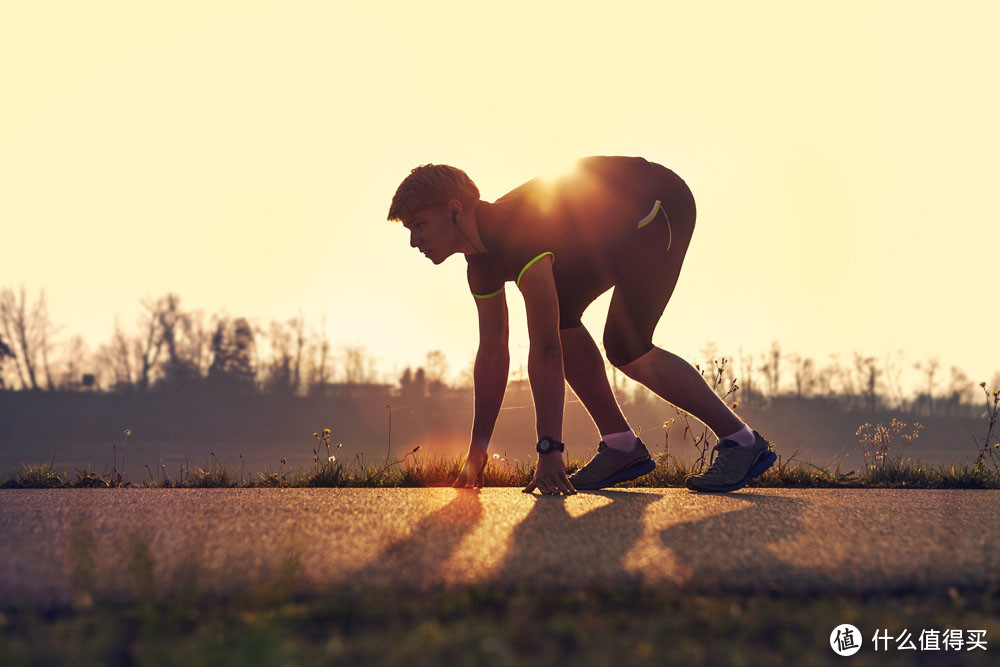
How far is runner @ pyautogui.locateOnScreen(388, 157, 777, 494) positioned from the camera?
3.53m

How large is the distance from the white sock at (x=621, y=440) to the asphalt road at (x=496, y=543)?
581mm

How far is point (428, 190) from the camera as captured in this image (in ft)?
11.5

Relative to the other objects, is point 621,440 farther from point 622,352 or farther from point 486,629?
point 486,629

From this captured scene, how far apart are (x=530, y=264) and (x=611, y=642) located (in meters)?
2.12

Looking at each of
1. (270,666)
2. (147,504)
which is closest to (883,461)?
(147,504)

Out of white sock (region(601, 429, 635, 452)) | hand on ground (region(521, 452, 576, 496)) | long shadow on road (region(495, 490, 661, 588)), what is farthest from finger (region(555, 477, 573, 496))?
white sock (region(601, 429, 635, 452))

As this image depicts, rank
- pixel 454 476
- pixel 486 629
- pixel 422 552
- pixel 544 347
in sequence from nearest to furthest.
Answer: pixel 486 629 → pixel 422 552 → pixel 544 347 → pixel 454 476

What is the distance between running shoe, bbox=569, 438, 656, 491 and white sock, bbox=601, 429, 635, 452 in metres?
0.01

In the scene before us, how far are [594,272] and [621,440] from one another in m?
0.80

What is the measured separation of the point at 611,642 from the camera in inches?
50.2

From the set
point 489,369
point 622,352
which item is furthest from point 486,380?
point 622,352

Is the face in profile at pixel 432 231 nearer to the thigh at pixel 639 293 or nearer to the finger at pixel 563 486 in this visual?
the thigh at pixel 639 293

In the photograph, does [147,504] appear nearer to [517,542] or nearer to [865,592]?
[517,542]

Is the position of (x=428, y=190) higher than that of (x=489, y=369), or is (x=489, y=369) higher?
(x=428, y=190)
